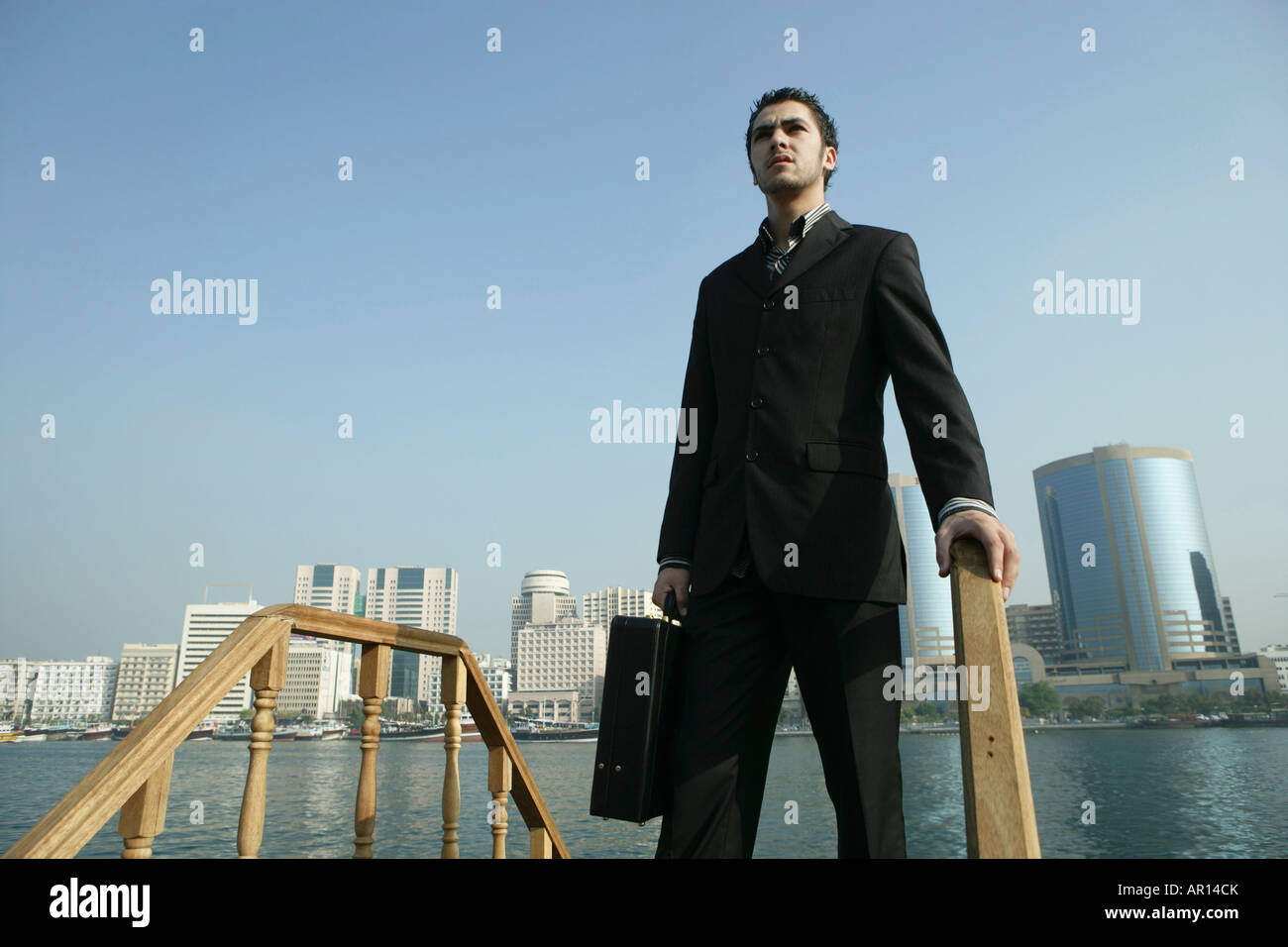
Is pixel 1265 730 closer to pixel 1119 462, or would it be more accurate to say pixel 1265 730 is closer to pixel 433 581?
pixel 1119 462

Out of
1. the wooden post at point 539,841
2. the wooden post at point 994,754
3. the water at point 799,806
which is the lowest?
the water at point 799,806

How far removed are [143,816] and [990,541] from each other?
1960mm

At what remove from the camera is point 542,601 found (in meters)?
117

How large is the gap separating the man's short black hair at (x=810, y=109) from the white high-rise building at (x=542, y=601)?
106m

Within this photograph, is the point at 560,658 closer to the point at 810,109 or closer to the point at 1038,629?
the point at 1038,629

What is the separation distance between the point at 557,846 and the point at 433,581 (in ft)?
516

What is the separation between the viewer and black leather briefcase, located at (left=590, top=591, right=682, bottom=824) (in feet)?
5.88

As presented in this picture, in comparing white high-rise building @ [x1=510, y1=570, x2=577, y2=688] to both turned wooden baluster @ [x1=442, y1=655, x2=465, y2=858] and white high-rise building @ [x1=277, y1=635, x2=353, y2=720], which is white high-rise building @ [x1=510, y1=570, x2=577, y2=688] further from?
turned wooden baluster @ [x1=442, y1=655, x2=465, y2=858]

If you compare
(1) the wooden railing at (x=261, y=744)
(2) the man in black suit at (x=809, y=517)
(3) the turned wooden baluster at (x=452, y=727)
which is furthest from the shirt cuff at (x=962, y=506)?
(3) the turned wooden baluster at (x=452, y=727)

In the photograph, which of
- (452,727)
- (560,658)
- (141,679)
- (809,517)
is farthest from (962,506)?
(141,679)

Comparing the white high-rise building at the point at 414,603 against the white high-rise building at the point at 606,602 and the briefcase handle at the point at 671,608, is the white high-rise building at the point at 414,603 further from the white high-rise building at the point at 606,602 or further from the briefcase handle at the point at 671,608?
the briefcase handle at the point at 671,608

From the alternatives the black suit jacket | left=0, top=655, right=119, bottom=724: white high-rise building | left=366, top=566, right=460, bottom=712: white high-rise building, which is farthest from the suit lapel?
left=0, top=655, right=119, bottom=724: white high-rise building

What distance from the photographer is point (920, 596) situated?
96.9 metres

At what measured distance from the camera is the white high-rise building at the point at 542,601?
113 meters
